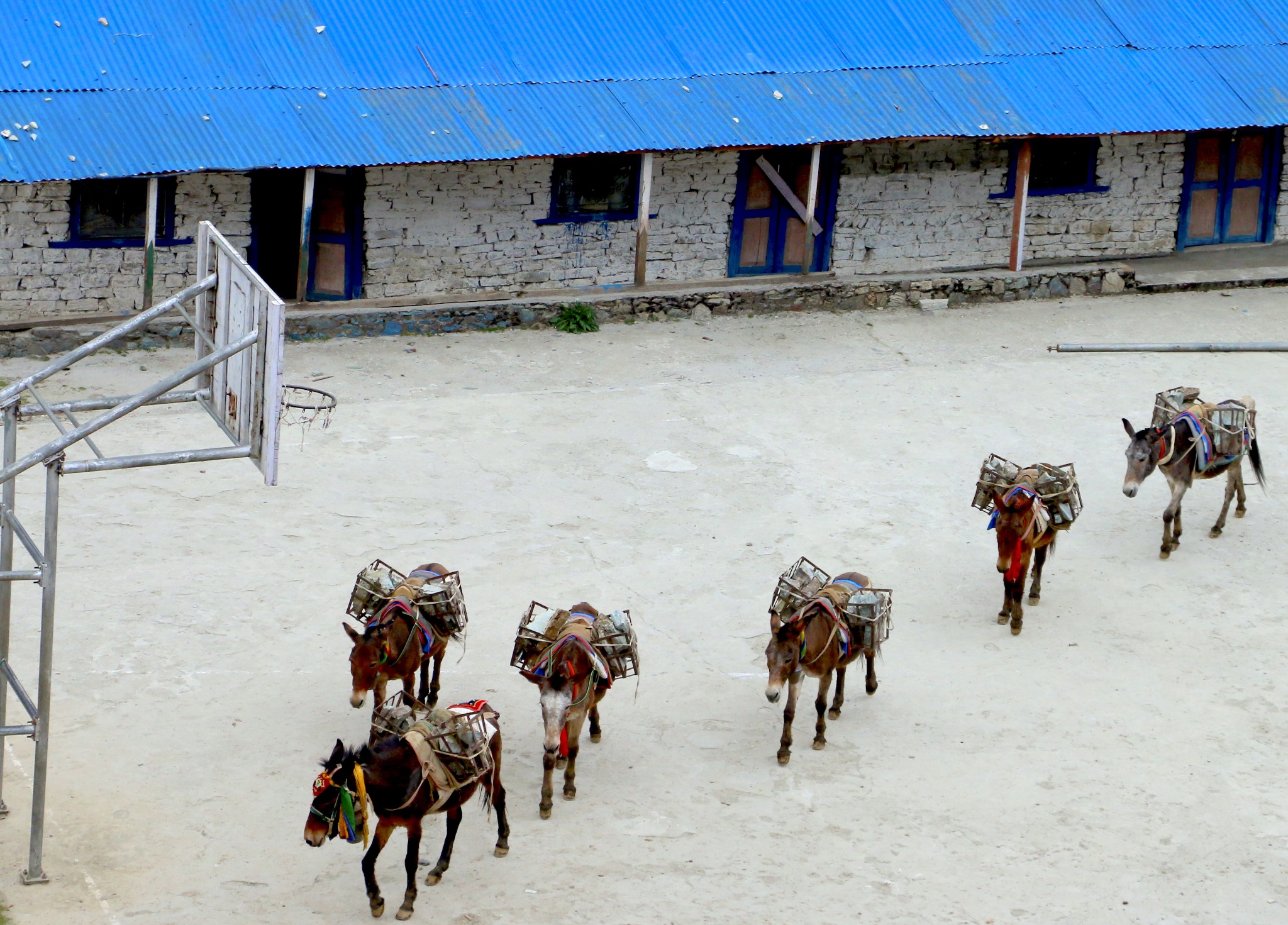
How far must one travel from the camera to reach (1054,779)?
31.2ft

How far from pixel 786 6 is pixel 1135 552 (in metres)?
9.02

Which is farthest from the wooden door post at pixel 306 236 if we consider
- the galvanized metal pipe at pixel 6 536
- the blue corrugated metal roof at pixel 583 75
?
the galvanized metal pipe at pixel 6 536

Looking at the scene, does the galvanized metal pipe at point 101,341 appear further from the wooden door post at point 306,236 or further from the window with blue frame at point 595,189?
the window with blue frame at point 595,189

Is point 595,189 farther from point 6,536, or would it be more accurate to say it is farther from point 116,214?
point 6,536

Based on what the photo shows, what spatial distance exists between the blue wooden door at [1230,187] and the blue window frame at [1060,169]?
4.28ft

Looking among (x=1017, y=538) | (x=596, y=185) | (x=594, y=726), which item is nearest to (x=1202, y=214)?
(x=596, y=185)

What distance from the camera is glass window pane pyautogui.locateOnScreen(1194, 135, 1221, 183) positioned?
20.2 m

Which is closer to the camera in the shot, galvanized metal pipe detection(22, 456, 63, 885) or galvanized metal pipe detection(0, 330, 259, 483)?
galvanized metal pipe detection(0, 330, 259, 483)

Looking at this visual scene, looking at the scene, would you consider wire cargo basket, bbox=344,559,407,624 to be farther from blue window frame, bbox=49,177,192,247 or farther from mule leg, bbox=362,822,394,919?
blue window frame, bbox=49,177,192,247

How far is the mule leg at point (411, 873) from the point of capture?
319 inches

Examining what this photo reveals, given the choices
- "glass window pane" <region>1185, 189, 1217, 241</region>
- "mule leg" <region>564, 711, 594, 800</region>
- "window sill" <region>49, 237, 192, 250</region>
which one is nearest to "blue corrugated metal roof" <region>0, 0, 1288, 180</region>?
"window sill" <region>49, 237, 192, 250</region>

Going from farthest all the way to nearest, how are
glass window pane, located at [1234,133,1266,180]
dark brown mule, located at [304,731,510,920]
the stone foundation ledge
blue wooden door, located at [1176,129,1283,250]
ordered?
glass window pane, located at [1234,133,1266,180] → blue wooden door, located at [1176,129,1283,250] → the stone foundation ledge → dark brown mule, located at [304,731,510,920]

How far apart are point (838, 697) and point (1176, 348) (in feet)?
27.9

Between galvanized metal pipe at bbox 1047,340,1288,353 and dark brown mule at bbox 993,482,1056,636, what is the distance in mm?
6020
